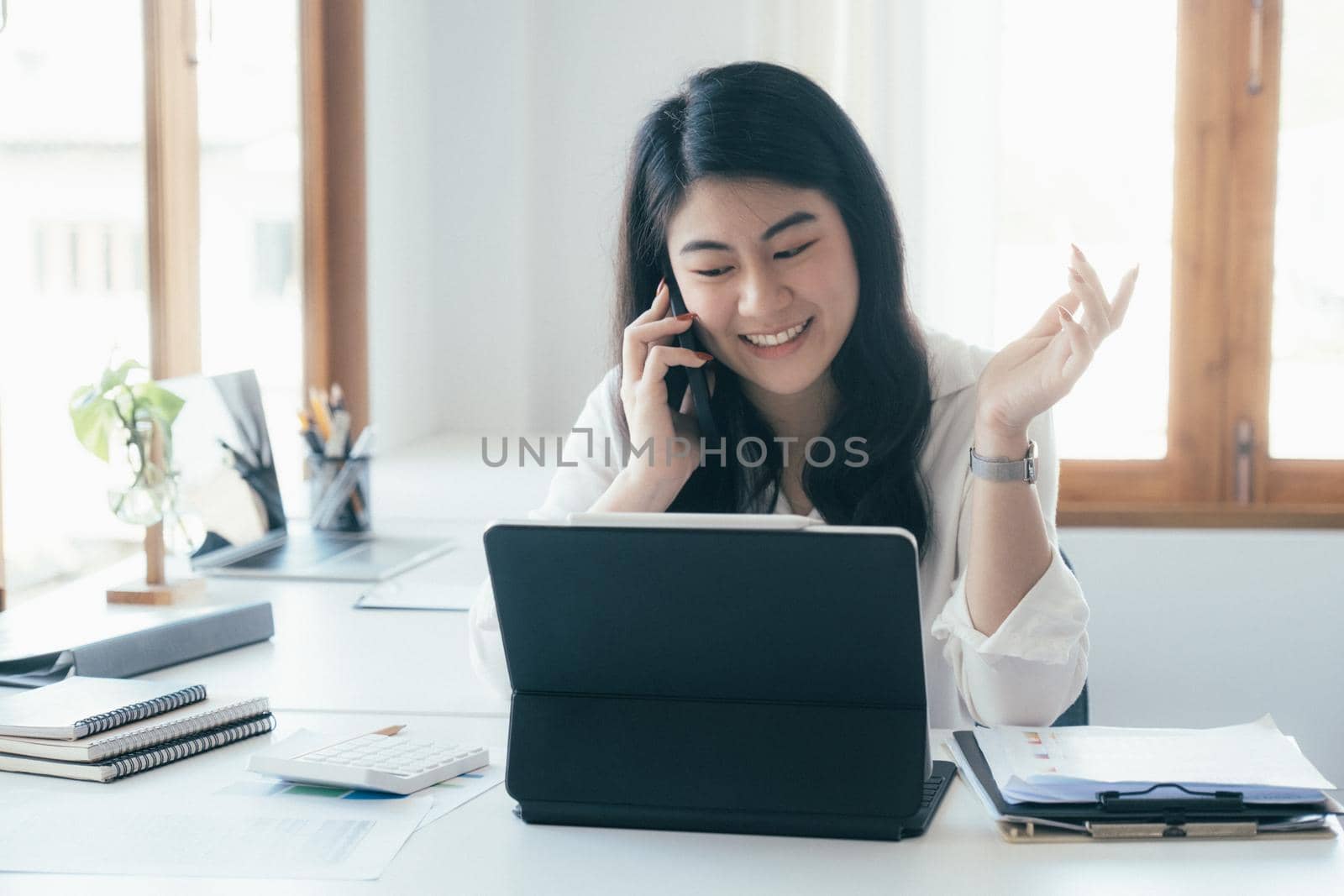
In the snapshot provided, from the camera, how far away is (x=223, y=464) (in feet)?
6.69

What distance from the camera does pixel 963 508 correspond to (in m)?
1.46

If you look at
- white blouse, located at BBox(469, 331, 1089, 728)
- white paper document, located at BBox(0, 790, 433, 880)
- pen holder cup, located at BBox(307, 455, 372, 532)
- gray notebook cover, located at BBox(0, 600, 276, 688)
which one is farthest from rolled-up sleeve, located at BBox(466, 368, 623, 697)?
pen holder cup, located at BBox(307, 455, 372, 532)

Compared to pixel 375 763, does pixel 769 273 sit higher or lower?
higher

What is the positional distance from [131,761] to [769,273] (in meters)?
0.77

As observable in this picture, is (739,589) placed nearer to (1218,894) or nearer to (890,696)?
(890,696)

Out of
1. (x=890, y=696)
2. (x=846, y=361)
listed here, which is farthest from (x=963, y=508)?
(x=890, y=696)

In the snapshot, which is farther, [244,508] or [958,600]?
[244,508]

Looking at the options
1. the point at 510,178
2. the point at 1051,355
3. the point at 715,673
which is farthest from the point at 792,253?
the point at 510,178

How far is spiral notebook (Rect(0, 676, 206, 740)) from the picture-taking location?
3.67ft

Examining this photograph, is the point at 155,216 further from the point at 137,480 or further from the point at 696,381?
the point at 696,381

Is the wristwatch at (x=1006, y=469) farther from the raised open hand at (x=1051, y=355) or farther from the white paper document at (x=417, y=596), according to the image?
the white paper document at (x=417, y=596)

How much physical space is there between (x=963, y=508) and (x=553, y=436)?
1558 millimetres

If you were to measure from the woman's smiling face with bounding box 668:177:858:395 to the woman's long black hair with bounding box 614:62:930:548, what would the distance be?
0.06 feet

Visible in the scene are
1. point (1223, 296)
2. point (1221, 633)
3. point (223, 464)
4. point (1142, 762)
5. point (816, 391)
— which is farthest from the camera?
point (1223, 296)
